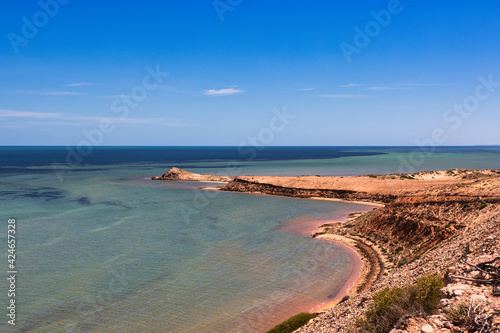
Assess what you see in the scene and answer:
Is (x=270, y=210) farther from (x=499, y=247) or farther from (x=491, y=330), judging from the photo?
(x=491, y=330)

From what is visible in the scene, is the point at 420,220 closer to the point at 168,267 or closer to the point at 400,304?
the point at 400,304

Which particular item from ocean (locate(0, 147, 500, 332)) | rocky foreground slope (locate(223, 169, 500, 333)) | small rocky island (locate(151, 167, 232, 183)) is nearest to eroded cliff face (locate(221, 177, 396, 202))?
rocky foreground slope (locate(223, 169, 500, 333))

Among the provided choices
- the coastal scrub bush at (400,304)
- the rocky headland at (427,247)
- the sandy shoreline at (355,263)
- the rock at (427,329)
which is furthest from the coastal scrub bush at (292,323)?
the rock at (427,329)

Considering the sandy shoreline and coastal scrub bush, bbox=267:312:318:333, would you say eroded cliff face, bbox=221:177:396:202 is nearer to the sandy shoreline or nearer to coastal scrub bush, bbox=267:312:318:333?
the sandy shoreline

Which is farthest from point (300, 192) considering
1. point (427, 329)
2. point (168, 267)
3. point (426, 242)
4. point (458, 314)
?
point (427, 329)

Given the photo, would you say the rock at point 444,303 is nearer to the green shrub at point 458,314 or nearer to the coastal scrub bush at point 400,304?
the green shrub at point 458,314

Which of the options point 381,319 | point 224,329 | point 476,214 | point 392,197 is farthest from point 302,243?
point 392,197
